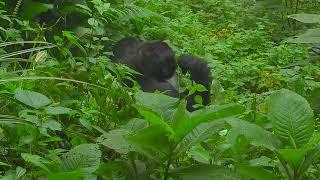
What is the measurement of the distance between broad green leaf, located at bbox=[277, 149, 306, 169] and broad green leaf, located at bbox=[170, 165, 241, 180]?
112 millimetres

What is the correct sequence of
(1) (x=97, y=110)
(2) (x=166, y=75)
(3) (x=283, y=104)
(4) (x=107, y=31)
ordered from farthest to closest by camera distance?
(4) (x=107, y=31), (2) (x=166, y=75), (1) (x=97, y=110), (3) (x=283, y=104)

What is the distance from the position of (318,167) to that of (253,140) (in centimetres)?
38

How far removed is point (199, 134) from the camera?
1228 mm

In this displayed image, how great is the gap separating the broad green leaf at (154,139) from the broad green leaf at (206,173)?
6 cm

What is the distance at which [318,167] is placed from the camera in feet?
5.07

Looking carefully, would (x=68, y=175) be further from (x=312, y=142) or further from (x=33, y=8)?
(x=33, y=8)

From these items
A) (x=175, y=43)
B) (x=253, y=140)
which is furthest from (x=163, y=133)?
(x=175, y=43)

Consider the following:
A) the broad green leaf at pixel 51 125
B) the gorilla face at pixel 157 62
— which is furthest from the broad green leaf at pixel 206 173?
the gorilla face at pixel 157 62

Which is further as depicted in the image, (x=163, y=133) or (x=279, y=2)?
(x=279, y=2)

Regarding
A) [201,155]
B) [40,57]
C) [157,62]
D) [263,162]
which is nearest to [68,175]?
[201,155]

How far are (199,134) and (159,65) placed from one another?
3.28m

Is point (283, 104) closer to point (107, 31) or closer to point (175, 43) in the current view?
point (107, 31)

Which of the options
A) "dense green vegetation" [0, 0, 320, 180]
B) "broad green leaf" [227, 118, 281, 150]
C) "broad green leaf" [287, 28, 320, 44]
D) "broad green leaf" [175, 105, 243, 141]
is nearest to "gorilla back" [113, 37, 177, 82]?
"dense green vegetation" [0, 0, 320, 180]

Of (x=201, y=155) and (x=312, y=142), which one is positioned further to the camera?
(x=201, y=155)
